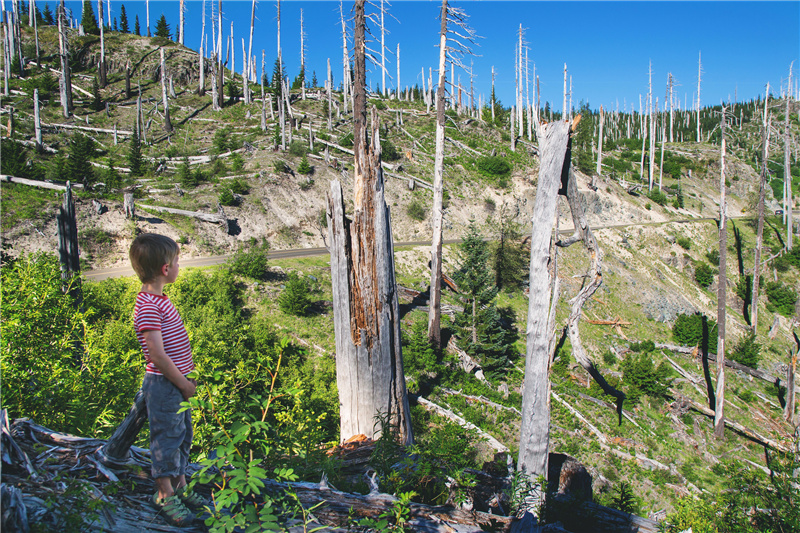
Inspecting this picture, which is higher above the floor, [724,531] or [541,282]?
[541,282]

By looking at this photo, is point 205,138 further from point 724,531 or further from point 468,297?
point 724,531

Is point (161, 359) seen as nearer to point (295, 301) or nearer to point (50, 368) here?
point (50, 368)

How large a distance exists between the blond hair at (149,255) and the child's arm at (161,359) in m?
0.35

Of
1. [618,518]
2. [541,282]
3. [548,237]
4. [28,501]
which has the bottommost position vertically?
[618,518]

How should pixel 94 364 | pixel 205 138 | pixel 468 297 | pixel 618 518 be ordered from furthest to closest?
pixel 205 138 → pixel 468 297 → pixel 94 364 → pixel 618 518

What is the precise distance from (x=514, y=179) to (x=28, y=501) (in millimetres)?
38669

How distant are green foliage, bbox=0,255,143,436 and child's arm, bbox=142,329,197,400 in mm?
2422

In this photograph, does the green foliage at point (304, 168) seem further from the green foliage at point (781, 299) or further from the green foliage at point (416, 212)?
the green foliage at point (781, 299)

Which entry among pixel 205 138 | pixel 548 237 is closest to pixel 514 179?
pixel 205 138

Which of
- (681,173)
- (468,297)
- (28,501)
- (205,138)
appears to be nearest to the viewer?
(28,501)

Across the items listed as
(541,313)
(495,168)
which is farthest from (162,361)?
(495,168)

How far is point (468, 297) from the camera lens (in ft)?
54.1

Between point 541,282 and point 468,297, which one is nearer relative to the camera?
point 541,282

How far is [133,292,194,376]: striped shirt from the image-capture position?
242 centimetres
